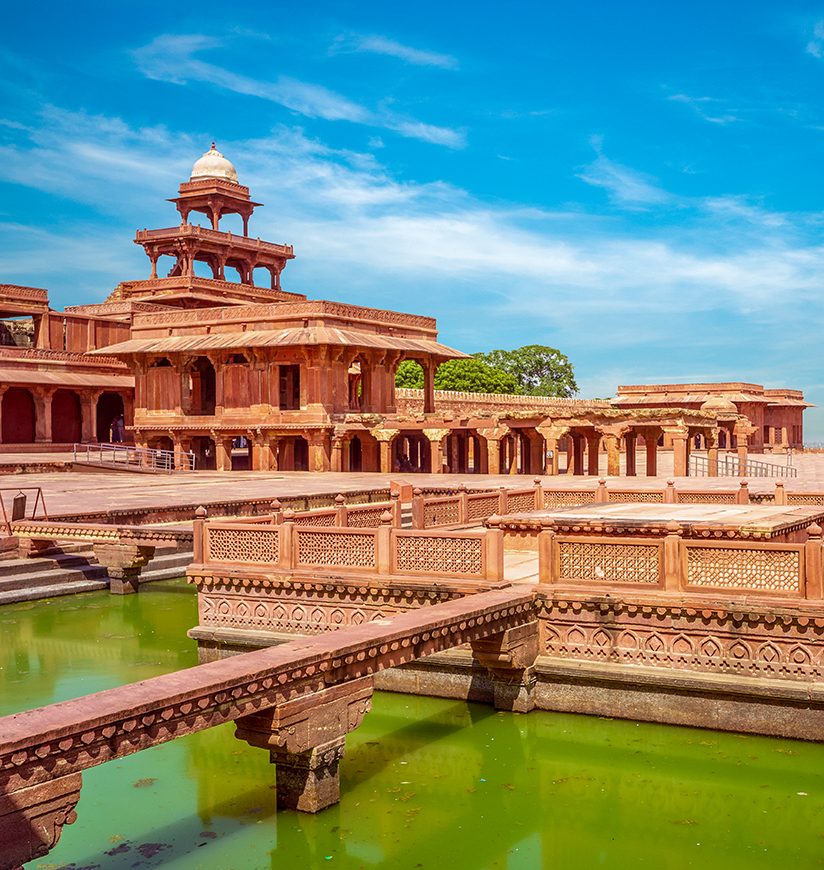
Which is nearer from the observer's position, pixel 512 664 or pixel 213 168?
pixel 512 664

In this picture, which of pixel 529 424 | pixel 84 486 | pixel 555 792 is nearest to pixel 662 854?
pixel 555 792

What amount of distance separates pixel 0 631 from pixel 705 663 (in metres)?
9.70

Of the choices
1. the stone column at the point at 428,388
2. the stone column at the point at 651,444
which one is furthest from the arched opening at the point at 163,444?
the stone column at the point at 651,444

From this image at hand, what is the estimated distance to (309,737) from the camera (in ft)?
23.8

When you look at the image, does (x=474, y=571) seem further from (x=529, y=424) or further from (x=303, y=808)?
(x=529, y=424)

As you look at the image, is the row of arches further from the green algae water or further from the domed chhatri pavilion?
the green algae water

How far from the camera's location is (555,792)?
8195 millimetres

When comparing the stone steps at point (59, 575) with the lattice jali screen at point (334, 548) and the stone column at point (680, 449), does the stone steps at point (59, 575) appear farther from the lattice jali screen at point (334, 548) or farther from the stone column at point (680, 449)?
the stone column at point (680, 449)

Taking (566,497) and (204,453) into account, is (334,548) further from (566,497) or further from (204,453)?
(204,453)

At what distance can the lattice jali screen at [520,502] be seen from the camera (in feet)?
57.9

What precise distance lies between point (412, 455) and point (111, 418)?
47.2 ft

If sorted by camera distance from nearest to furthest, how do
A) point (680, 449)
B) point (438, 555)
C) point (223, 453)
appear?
point (438, 555)
point (680, 449)
point (223, 453)

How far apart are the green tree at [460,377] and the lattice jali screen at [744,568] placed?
5248 centimetres

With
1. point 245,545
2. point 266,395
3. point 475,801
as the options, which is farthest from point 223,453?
point 475,801
